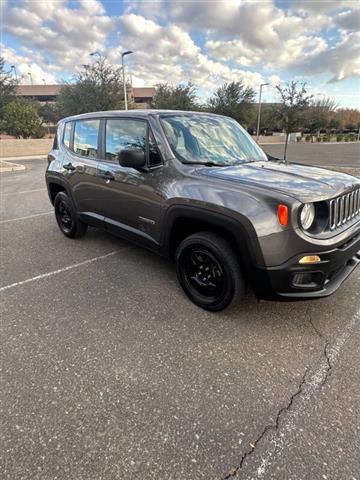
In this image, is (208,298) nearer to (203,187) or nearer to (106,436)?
(203,187)

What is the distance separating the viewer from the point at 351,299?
3.26 meters

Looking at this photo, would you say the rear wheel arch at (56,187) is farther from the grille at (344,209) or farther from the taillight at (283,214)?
the grille at (344,209)

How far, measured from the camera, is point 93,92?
86.7 feet

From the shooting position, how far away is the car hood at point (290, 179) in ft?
8.12

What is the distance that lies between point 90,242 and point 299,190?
11.3 ft

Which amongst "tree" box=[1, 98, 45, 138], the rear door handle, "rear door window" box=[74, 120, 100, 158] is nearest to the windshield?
"rear door window" box=[74, 120, 100, 158]

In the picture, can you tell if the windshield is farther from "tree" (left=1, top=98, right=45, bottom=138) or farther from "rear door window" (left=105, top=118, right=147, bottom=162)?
"tree" (left=1, top=98, right=45, bottom=138)

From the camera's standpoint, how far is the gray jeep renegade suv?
243 centimetres

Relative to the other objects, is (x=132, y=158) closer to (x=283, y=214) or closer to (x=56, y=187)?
(x=283, y=214)

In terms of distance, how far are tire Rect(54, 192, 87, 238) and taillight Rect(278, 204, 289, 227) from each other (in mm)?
3285

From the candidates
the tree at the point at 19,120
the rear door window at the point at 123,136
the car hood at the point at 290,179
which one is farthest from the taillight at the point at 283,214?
the tree at the point at 19,120

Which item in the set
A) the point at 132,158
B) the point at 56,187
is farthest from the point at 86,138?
the point at 132,158

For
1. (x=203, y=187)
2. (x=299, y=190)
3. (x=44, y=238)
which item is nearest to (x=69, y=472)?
(x=203, y=187)

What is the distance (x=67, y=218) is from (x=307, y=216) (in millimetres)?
3858
